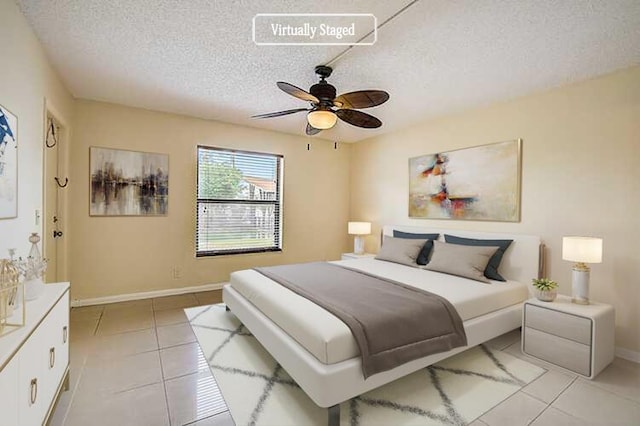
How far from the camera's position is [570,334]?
2.38 m

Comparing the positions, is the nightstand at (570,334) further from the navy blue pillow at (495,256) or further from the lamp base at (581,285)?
the navy blue pillow at (495,256)

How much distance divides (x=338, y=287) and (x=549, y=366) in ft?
6.03

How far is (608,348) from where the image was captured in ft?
8.09

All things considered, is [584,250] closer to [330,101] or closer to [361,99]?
[361,99]

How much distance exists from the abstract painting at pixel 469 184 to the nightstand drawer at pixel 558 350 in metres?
1.33

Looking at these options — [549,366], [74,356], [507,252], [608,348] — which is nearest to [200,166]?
[74,356]

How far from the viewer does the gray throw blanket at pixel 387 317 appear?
1886 mm

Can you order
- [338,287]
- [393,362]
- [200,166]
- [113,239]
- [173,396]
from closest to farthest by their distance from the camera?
1. [393,362]
2. [173,396]
3. [338,287]
4. [113,239]
5. [200,166]

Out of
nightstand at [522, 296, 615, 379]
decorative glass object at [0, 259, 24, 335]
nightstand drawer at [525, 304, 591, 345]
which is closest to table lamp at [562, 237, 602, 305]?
nightstand at [522, 296, 615, 379]

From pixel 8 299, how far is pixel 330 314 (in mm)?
1704

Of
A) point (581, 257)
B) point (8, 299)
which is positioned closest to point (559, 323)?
point (581, 257)

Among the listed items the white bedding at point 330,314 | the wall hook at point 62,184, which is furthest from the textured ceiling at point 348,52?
the white bedding at point 330,314

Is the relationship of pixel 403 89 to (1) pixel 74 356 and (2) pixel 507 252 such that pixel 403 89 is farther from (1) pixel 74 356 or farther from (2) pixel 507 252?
(1) pixel 74 356

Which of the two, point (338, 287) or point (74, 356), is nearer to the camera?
point (74, 356)
